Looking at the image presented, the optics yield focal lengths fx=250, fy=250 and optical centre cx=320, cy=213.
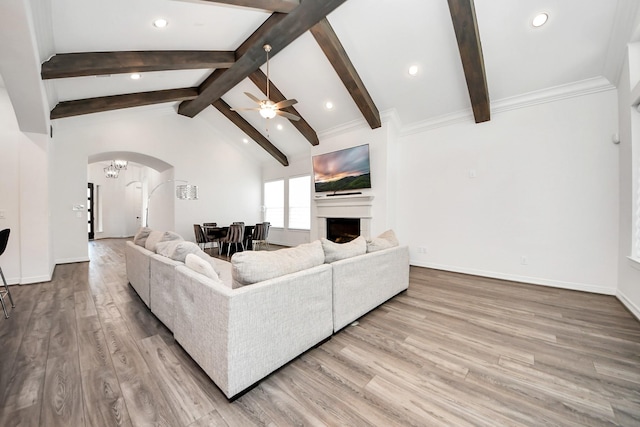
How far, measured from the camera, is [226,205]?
26.1 feet

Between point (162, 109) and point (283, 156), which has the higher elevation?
point (162, 109)

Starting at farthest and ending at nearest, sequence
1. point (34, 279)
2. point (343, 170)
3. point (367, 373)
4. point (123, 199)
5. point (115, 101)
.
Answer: point (123, 199)
point (343, 170)
point (115, 101)
point (34, 279)
point (367, 373)

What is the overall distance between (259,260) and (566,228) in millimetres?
4444

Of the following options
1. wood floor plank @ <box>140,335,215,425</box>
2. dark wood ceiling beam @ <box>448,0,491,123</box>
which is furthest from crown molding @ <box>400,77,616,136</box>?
wood floor plank @ <box>140,335,215,425</box>

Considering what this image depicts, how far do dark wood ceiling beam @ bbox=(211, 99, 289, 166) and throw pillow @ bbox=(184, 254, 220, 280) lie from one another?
5.74 metres

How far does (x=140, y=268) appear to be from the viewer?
302cm

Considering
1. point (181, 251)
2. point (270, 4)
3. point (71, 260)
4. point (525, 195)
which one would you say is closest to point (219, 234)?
point (71, 260)

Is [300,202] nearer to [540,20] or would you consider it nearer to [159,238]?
[159,238]

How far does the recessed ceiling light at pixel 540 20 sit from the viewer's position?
9.90 ft

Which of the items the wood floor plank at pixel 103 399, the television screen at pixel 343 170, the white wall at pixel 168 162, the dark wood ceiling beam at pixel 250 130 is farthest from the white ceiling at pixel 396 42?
the wood floor plank at pixel 103 399

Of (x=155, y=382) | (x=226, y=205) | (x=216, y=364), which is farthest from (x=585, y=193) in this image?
(x=226, y=205)

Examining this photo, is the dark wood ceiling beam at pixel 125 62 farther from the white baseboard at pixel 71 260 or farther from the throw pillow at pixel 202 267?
the white baseboard at pixel 71 260

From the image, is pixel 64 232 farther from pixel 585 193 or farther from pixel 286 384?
pixel 585 193

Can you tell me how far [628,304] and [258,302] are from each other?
4161 mm
